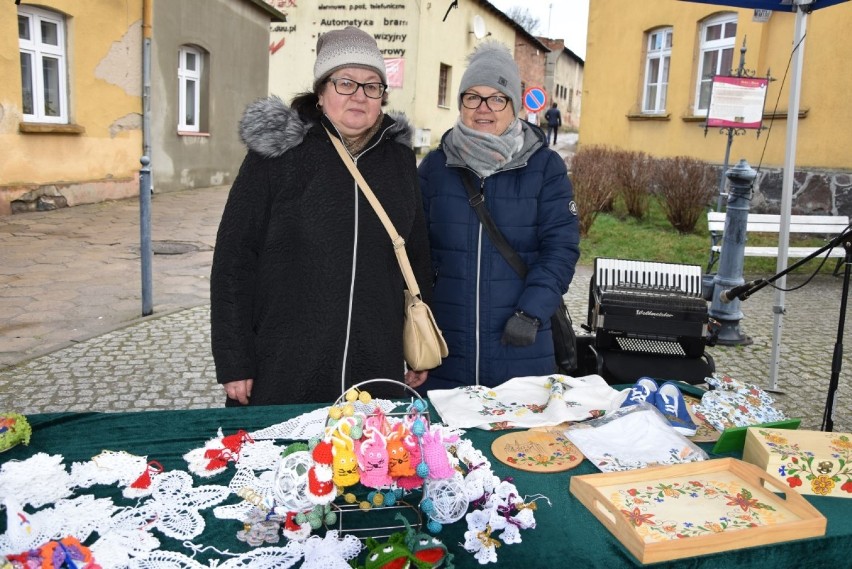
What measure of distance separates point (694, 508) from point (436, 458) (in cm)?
59

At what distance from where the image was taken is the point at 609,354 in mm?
3539

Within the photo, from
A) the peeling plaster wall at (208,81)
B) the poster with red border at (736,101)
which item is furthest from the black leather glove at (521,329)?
the peeling plaster wall at (208,81)

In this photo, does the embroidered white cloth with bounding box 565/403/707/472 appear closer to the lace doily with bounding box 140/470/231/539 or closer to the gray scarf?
the lace doily with bounding box 140/470/231/539

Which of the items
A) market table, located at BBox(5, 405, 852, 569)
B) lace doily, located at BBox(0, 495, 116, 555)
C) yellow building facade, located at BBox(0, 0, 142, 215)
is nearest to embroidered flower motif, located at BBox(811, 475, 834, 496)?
market table, located at BBox(5, 405, 852, 569)

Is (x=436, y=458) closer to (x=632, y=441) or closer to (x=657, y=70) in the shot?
(x=632, y=441)

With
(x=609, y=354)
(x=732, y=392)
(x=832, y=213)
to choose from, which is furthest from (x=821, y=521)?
(x=832, y=213)

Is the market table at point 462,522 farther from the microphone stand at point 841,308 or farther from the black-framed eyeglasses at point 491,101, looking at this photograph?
the microphone stand at point 841,308

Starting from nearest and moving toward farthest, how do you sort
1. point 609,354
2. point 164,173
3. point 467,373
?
point 467,373 < point 609,354 < point 164,173

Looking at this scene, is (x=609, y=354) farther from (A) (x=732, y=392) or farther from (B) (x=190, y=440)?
(B) (x=190, y=440)

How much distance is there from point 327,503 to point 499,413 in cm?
74

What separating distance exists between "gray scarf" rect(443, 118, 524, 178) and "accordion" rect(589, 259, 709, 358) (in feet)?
3.99

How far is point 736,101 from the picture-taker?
8.35 m

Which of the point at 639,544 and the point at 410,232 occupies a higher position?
the point at 410,232

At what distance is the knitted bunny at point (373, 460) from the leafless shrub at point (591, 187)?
29.4 feet
